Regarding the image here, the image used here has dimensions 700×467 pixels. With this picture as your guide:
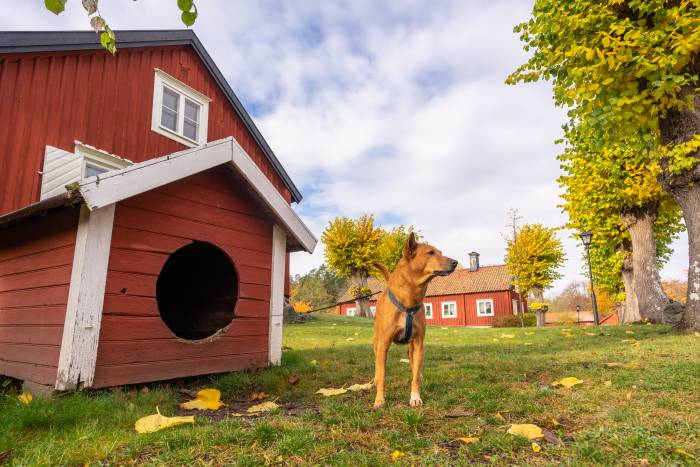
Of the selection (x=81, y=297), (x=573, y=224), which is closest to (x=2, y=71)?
(x=81, y=297)

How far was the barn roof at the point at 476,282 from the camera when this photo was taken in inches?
1566

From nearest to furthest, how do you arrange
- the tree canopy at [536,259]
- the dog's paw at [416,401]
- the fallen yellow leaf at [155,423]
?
the fallen yellow leaf at [155,423], the dog's paw at [416,401], the tree canopy at [536,259]

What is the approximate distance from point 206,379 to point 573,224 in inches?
676

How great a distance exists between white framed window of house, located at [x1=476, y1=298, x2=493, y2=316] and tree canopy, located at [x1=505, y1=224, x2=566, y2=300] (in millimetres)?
8666

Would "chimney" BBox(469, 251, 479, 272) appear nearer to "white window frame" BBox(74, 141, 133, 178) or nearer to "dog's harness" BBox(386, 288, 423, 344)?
"white window frame" BBox(74, 141, 133, 178)

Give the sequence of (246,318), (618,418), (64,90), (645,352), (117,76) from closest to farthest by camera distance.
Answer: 1. (618,418)
2. (246,318)
3. (645,352)
4. (64,90)
5. (117,76)

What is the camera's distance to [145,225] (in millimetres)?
4383

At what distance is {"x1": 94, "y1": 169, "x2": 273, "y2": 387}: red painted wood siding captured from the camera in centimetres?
406

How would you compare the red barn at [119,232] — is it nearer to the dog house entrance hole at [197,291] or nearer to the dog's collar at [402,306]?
the dog house entrance hole at [197,291]

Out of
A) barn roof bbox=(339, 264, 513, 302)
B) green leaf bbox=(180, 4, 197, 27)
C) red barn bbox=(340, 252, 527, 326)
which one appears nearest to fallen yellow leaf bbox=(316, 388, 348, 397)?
green leaf bbox=(180, 4, 197, 27)

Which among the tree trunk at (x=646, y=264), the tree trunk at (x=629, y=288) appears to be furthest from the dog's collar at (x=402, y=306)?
the tree trunk at (x=629, y=288)

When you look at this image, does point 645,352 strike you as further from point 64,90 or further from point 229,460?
point 64,90

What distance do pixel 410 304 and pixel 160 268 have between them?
295 centimetres

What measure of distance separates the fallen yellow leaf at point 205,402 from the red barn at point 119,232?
0.71m
